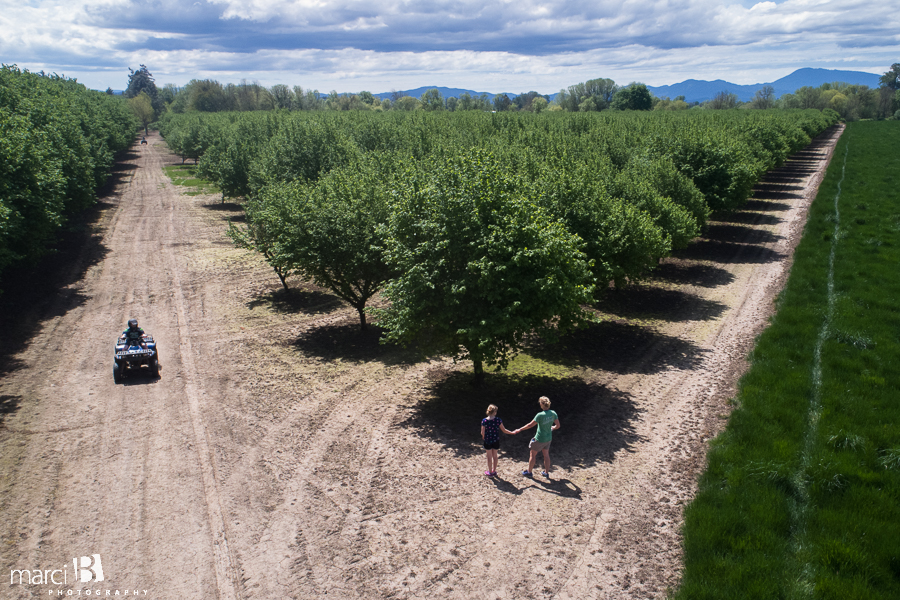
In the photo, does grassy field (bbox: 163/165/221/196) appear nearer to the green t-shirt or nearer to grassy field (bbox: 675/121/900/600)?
the green t-shirt

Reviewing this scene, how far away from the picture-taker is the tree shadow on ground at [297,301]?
25031mm

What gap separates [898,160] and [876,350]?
6932cm

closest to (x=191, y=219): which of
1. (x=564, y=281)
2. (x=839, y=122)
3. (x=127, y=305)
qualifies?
(x=127, y=305)

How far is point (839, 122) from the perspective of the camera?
157 m

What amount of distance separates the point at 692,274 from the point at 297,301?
20.8 metres

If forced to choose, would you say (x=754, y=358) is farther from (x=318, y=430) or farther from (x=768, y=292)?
(x=318, y=430)

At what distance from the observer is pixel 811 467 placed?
35.9 ft

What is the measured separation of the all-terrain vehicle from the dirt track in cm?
49

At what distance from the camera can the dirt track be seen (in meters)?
9.35

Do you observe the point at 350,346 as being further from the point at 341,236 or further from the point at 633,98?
the point at 633,98

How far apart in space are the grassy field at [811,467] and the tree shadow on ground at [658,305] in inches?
116

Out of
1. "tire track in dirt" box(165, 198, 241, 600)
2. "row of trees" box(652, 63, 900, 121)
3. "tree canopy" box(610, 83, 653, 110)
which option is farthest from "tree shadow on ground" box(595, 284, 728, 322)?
"row of trees" box(652, 63, 900, 121)

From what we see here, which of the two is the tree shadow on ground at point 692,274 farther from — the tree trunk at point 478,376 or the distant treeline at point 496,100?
the distant treeline at point 496,100

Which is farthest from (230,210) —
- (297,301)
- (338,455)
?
(338,455)
